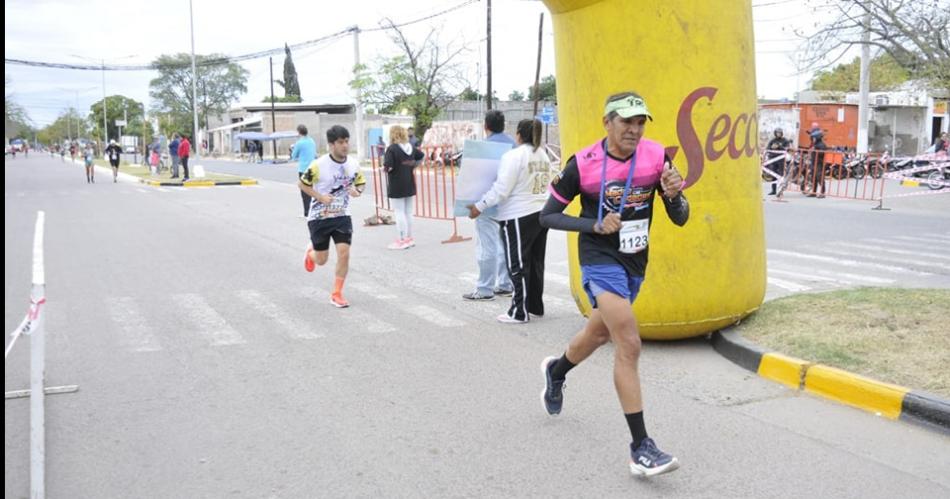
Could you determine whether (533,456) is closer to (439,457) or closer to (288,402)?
(439,457)

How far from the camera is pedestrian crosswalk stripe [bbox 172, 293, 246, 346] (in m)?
7.03

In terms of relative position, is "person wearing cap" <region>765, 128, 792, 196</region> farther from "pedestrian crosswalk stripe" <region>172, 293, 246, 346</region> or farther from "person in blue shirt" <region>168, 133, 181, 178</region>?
"person in blue shirt" <region>168, 133, 181, 178</region>

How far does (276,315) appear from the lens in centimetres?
795

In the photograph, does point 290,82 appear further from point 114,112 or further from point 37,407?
point 37,407

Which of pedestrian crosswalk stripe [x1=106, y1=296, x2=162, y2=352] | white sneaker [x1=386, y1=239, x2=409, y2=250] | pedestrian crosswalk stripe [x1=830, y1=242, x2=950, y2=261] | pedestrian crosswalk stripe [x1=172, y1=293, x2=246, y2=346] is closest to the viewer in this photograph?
pedestrian crosswalk stripe [x1=106, y1=296, x2=162, y2=352]

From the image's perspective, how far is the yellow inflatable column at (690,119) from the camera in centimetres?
594

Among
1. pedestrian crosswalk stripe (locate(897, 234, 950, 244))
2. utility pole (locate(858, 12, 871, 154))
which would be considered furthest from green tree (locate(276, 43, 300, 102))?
pedestrian crosswalk stripe (locate(897, 234, 950, 244))

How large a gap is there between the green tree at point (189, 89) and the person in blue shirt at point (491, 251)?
345ft

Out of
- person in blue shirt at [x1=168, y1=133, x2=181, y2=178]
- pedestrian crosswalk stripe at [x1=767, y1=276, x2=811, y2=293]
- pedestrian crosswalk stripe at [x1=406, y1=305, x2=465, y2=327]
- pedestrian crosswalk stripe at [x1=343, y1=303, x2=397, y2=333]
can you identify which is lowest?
pedestrian crosswalk stripe at [x1=343, y1=303, x2=397, y2=333]

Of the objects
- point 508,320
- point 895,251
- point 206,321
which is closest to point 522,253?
point 508,320

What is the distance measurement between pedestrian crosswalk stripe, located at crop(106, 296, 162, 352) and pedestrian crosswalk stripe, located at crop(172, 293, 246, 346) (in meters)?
0.40

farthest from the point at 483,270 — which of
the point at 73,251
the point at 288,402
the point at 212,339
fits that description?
the point at 73,251

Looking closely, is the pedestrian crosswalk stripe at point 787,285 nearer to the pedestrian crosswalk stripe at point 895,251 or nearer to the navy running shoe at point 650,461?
the pedestrian crosswalk stripe at point 895,251

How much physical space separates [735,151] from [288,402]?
145 inches
